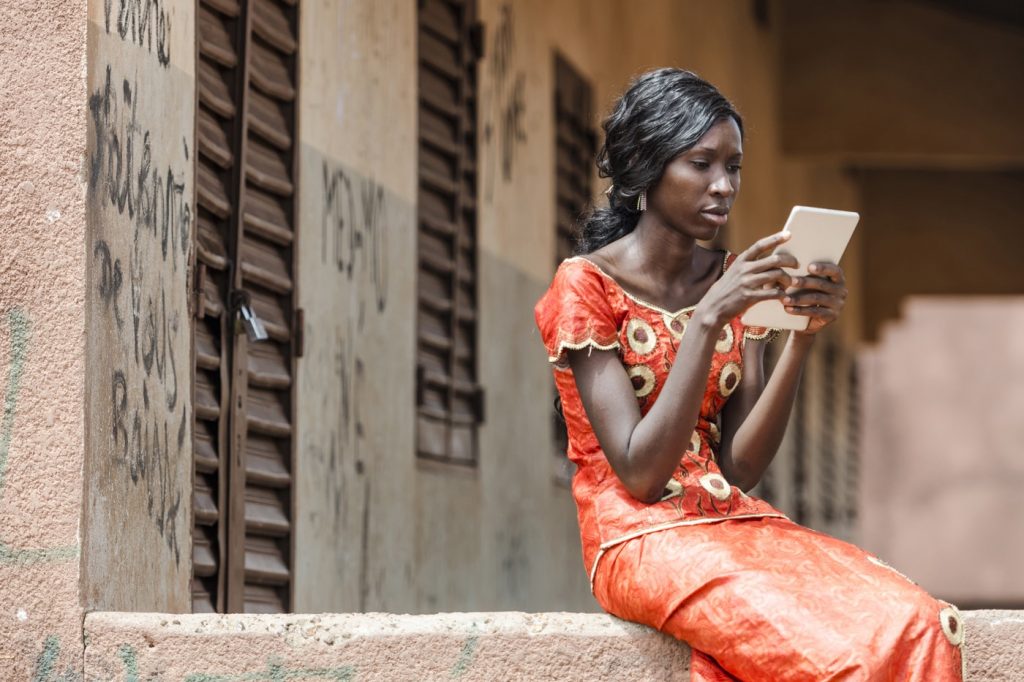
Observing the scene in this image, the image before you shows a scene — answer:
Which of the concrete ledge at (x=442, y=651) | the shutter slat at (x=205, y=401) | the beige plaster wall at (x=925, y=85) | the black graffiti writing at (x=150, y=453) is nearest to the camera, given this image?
the concrete ledge at (x=442, y=651)

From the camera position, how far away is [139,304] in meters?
3.62

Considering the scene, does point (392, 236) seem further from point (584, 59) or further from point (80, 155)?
point (584, 59)

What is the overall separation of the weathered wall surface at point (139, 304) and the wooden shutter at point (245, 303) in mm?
216

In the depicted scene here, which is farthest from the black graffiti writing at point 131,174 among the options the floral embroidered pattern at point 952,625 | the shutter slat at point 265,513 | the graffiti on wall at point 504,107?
the graffiti on wall at point 504,107

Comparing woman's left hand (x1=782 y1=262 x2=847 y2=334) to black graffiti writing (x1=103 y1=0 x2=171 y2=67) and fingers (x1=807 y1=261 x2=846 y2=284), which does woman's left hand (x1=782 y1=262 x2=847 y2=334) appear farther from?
black graffiti writing (x1=103 y1=0 x2=171 y2=67)

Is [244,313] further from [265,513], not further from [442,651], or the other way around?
[442,651]

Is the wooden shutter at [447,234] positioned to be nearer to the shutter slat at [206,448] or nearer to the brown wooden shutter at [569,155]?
the brown wooden shutter at [569,155]

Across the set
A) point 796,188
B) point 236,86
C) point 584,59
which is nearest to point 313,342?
point 236,86

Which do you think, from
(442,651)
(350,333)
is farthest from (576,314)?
(350,333)

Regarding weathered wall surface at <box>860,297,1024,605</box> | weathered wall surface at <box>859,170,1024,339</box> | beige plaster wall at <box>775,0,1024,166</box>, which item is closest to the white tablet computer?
beige plaster wall at <box>775,0,1024,166</box>

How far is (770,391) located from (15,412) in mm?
1408

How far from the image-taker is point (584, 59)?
26.8 ft

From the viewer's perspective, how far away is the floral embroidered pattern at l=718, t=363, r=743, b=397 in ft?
11.3

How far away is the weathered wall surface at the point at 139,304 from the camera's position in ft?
11.1
